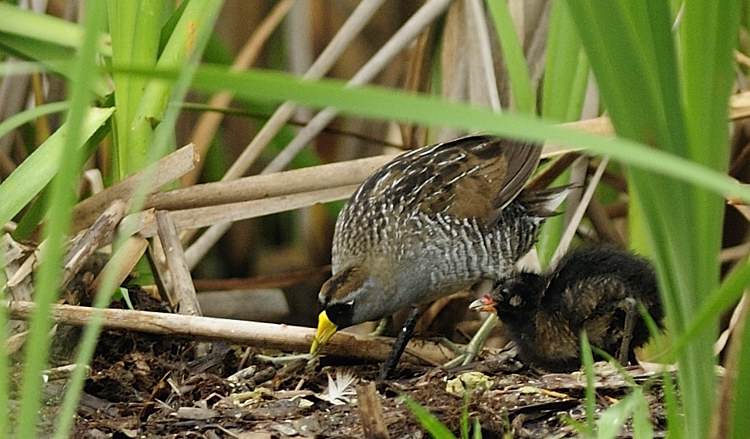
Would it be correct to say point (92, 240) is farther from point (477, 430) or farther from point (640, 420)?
point (640, 420)

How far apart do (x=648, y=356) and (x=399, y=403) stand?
1.37 m

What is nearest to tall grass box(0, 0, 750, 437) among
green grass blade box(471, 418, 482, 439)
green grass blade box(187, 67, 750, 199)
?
green grass blade box(187, 67, 750, 199)

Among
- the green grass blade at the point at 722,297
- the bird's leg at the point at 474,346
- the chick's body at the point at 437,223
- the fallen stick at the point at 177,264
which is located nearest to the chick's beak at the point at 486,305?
the bird's leg at the point at 474,346

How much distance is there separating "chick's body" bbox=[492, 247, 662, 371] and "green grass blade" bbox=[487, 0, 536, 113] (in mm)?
536

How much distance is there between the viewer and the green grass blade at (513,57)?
364cm

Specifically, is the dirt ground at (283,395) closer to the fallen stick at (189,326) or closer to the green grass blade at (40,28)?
the fallen stick at (189,326)

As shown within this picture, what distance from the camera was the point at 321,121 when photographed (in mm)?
4332

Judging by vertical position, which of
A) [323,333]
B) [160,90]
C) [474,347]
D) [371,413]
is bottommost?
[371,413]

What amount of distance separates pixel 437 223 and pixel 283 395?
0.85m

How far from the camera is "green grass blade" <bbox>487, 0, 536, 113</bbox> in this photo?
3.64 m

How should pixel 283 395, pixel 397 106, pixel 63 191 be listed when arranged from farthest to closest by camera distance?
pixel 283 395 < pixel 63 191 < pixel 397 106

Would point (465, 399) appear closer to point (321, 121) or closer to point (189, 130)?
point (321, 121)

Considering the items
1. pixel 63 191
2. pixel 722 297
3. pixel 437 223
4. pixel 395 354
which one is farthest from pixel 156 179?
pixel 722 297

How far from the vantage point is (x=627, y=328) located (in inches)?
130
